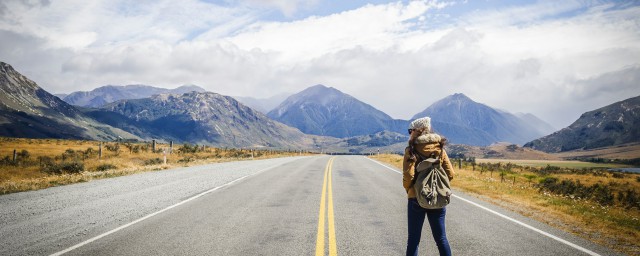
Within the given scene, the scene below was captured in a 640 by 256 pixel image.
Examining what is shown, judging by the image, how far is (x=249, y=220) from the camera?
8172 millimetres

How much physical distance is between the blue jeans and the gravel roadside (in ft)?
17.7

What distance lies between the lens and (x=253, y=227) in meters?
7.52

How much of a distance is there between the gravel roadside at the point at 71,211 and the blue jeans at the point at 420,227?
213 inches

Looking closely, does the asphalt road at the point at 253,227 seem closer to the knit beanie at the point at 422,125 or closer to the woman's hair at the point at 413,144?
the woman's hair at the point at 413,144

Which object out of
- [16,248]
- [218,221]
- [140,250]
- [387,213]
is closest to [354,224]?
[387,213]

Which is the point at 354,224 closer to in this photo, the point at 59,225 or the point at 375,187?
the point at 59,225

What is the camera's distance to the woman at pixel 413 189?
4.99 metres

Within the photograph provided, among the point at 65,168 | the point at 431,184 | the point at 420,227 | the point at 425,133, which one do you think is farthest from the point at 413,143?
the point at 65,168

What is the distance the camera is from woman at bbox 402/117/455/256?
499 cm

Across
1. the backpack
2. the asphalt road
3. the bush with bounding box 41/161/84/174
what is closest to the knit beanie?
the backpack

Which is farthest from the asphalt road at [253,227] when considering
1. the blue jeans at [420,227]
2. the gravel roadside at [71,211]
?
the blue jeans at [420,227]

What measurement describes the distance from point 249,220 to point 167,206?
9.70ft

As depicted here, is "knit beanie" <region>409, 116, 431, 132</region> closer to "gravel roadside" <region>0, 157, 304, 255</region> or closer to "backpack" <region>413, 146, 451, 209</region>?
"backpack" <region>413, 146, 451, 209</region>

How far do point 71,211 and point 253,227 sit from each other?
4.85 metres
